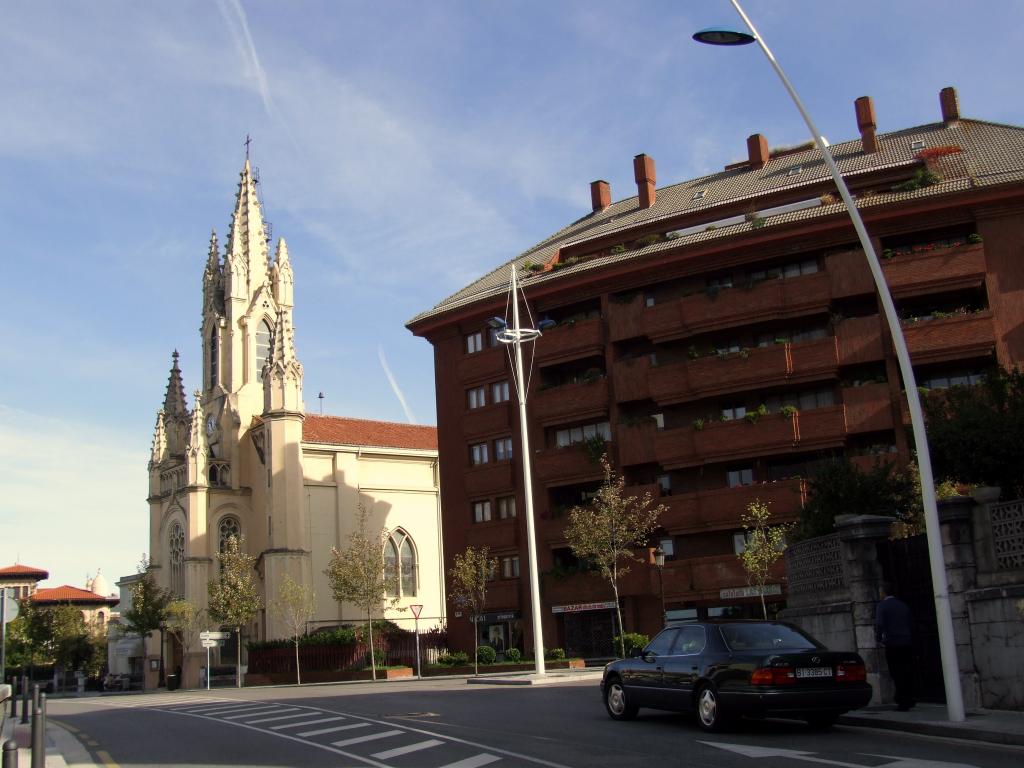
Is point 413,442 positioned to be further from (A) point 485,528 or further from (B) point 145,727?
(B) point 145,727

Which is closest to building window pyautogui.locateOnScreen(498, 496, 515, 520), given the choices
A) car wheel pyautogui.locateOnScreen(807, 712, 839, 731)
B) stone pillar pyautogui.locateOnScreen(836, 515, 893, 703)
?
stone pillar pyautogui.locateOnScreen(836, 515, 893, 703)

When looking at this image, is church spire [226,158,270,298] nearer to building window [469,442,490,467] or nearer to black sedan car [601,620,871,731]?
building window [469,442,490,467]

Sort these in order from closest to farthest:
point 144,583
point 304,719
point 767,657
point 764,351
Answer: point 767,657, point 304,719, point 764,351, point 144,583

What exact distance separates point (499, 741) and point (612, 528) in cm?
2657

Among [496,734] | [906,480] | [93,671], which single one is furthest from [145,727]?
[93,671]

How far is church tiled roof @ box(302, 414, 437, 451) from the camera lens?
6562cm

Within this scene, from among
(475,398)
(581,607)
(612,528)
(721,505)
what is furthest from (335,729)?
(475,398)

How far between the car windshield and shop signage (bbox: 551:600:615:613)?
29.6 m

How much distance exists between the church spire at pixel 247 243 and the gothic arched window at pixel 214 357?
312cm

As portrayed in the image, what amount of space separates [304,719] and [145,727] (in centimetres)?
341

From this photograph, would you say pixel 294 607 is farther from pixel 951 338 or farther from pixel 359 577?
pixel 951 338

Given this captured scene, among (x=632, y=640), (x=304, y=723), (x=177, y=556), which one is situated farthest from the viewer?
(x=177, y=556)

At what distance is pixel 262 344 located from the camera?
6856 cm

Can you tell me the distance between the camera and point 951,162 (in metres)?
43.3
